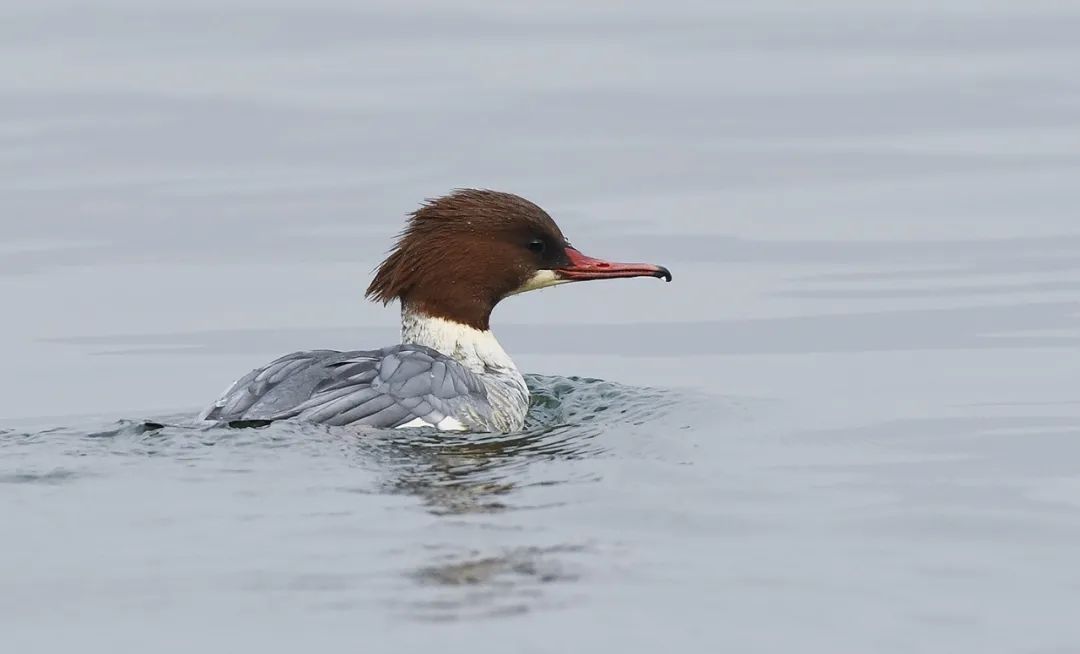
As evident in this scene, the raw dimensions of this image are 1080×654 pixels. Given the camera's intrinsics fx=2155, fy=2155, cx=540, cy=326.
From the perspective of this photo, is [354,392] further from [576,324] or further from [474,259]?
[576,324]

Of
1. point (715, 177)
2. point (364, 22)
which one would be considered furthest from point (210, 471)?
point (364, 22)

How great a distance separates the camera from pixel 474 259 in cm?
1048

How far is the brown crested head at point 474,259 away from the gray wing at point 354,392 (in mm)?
783

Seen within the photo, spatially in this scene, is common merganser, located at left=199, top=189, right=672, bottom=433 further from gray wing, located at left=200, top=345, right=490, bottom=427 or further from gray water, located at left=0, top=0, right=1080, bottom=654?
gray water, located at left=0, top=0, right=1080, bottom=654

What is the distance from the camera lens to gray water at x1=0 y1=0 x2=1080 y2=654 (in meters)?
6.92

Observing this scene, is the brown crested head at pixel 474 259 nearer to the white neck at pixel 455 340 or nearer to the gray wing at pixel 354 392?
the white neck at pixel 455 340

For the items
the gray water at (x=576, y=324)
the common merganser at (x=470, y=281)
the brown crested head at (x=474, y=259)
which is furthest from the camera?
the brown crested head at (x=474, y=259)

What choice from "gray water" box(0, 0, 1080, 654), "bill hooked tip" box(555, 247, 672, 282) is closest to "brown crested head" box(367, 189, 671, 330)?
"bill hooked tip" box(555, 247, 672, 282)

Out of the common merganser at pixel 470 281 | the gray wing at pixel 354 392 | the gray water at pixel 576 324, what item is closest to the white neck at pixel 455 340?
the common merganser at pixel 470 281

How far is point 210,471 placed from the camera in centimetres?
845

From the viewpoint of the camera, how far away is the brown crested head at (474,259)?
1043 centimetres

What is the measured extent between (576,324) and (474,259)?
249cm

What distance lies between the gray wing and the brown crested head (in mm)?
783

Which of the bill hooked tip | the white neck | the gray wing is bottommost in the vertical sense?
the gray wing
